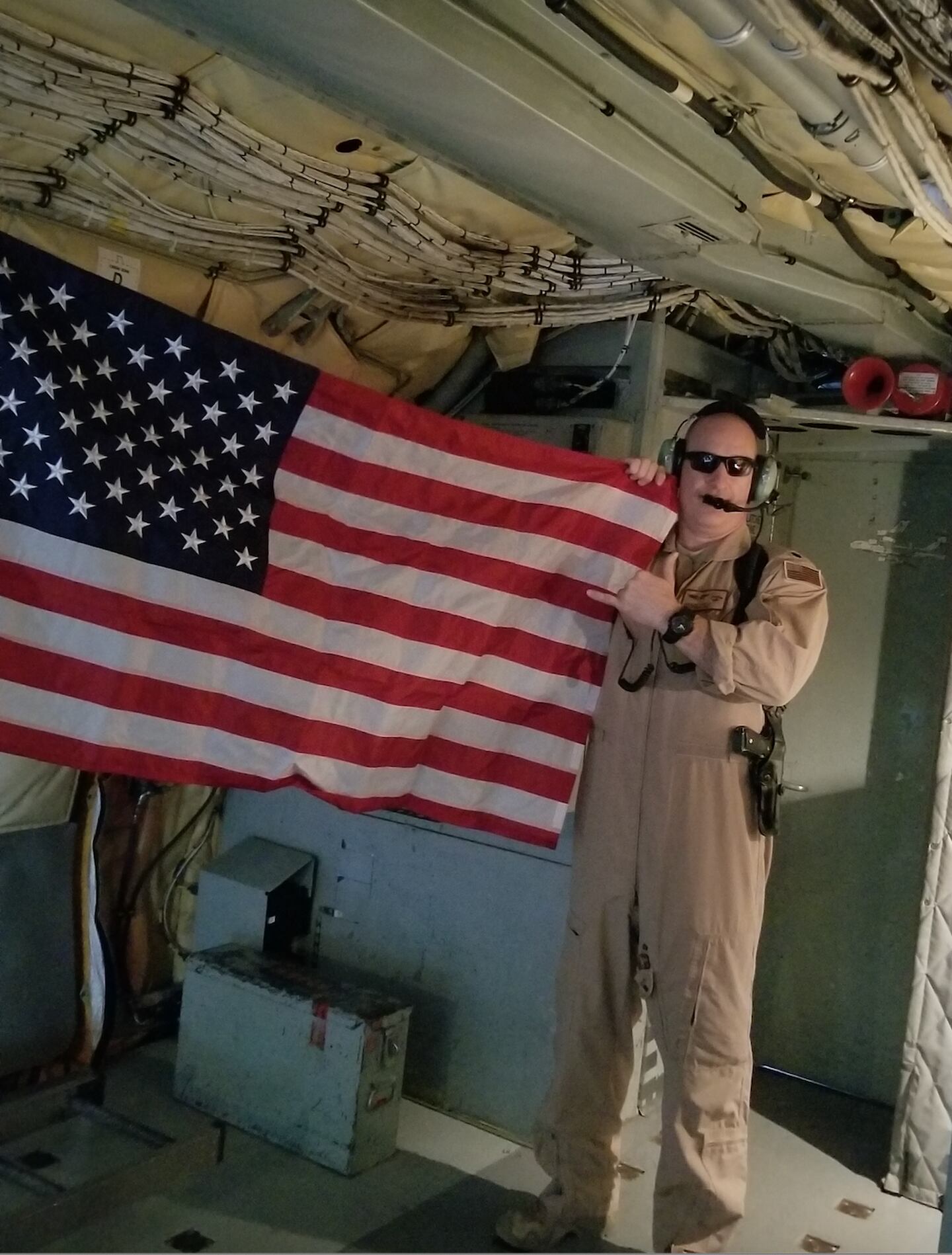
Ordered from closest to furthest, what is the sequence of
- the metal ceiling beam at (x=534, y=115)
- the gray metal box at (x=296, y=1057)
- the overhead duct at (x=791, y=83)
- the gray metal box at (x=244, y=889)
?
the overhead duct at (x=791, y=83), the metal ceiling beam at (x=534, y=115), the gray metal box at (x=296, y=1057), the gray metal box at (x=244, y=889)

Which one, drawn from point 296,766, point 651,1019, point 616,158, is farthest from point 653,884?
point 616,158

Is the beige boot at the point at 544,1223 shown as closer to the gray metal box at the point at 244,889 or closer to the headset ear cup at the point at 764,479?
the gray metal box at the point at 244,889

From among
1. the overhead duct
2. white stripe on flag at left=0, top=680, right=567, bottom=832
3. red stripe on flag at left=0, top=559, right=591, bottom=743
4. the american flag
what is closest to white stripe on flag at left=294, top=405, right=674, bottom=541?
the american flag

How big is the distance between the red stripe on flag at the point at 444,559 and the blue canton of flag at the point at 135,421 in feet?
0.33

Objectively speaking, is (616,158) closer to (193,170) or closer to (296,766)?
(193,170)

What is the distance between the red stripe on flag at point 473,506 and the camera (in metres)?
2.75

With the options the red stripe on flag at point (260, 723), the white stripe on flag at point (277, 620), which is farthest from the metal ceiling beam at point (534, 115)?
the red stripe on flag at point (260, 723)

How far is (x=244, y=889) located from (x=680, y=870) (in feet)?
5.47

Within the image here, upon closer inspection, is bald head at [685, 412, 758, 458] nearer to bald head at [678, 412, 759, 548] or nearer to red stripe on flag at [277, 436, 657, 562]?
bald head at [678, 412, 759, 548]

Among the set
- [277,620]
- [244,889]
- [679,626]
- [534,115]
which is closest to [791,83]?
[534,115]

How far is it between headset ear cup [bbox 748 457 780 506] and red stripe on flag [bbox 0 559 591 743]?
731mm

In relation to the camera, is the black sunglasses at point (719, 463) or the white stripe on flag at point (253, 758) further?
the black sunglasses at point (719, 463)

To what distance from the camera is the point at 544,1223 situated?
2828 millimetres

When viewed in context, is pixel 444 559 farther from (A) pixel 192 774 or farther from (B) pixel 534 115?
(B) pixel 534 115
